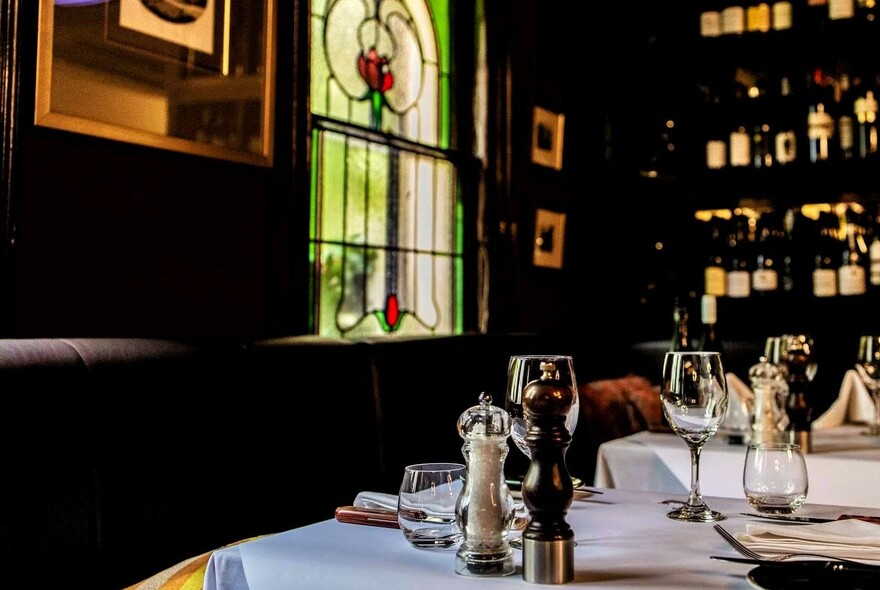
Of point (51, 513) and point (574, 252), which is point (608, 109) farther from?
point (51, 513)

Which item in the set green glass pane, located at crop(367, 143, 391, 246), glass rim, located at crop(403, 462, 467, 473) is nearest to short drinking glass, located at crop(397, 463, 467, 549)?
glass rim, located at crop(403, 462, 467, 473)

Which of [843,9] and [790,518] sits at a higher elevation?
[843,9]

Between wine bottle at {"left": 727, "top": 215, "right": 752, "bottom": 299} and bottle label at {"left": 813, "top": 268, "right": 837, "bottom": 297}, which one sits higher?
wine bottle at {"left": 727, "top": 215, "right": 752, "bottom": 299}

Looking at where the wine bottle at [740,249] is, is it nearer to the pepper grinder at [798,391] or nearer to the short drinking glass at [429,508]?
the pepper grinder at [798,391]

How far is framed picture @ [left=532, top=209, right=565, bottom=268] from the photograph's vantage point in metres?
4.59

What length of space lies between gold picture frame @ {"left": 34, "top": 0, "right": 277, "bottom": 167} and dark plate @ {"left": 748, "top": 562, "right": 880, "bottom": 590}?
1947 mm

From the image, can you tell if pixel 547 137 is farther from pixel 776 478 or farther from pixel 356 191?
pixel 776 478

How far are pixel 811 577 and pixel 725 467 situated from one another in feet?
3.85

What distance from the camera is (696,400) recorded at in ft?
4.02

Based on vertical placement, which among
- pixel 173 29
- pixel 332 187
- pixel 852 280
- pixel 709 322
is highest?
pixel 173 29

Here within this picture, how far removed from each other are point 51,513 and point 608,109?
13.9 feet

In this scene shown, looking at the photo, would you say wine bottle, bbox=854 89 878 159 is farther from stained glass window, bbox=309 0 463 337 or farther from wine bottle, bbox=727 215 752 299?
stained glass window, bbox=309 0 463 337

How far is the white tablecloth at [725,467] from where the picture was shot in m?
1.82

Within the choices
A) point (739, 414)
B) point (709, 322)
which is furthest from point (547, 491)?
point (709, 322)
